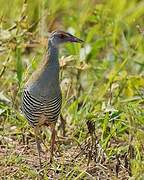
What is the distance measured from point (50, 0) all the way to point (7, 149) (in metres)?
2.23

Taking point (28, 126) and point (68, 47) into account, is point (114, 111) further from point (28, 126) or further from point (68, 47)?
point (68, 47)

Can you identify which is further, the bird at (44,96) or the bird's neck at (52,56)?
the bird's neck at (52,56)

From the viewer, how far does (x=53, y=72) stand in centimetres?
430

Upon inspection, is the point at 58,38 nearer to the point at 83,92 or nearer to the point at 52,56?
the point at 52,56

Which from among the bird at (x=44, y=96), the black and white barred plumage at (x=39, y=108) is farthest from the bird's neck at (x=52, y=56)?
the black and white barred plumage at (x=39, y=108)

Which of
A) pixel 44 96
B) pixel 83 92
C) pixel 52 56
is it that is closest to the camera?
pixel 44 96

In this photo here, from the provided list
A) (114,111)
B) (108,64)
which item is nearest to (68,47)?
(108,64)

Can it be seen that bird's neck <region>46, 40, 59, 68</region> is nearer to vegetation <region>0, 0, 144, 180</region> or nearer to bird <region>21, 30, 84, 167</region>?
bird <region>21, 30, 84, 167</region>

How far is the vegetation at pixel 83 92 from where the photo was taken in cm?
420

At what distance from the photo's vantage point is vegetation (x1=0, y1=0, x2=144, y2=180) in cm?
420

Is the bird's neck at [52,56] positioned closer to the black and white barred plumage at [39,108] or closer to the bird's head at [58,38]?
the bird's head at [58,38]

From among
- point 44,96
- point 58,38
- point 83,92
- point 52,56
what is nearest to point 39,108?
point 44,96

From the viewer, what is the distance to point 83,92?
5.45 metres

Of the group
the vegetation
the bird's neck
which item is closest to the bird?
the bird's neck
